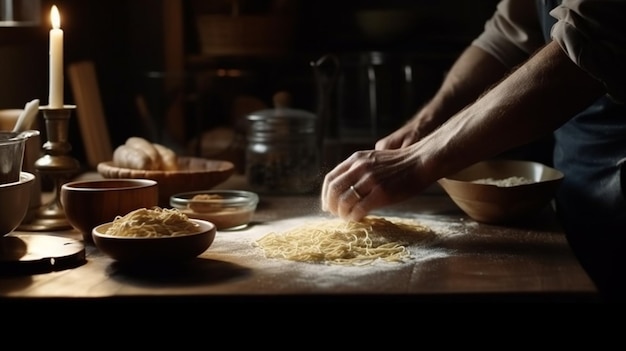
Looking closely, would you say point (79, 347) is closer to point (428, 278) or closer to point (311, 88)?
point (428, 278)

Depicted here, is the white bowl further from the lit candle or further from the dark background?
the dark background

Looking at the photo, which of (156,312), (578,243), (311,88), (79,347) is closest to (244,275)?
(156,312)

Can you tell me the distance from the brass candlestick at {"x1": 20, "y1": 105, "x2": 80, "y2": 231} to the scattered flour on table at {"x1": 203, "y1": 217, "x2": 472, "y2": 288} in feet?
1.07

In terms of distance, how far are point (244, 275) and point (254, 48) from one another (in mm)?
1680

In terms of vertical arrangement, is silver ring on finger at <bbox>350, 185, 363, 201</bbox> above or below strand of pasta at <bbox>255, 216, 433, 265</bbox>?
above

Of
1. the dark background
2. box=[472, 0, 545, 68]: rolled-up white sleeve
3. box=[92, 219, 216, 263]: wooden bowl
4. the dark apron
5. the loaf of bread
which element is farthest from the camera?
the dark background

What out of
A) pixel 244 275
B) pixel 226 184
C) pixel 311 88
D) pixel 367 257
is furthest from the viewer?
pixel 311 88

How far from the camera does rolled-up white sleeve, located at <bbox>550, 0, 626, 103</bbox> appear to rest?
5.01ft

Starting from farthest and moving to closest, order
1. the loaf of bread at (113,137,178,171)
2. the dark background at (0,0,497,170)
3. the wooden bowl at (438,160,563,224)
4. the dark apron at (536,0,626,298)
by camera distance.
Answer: the dark background at (0,0,497,170), the loaf of bread at (113,137,178,171), the dark apron at (536,0,626,298), the wooden bowl at (438,160,563,224)

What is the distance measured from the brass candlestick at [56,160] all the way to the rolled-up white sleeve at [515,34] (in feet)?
3.56

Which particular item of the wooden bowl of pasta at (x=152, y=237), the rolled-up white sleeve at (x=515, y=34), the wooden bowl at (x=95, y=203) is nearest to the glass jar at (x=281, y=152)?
the rolled-up white sleeve at (x=515, y=34)

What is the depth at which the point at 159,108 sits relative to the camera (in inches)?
114

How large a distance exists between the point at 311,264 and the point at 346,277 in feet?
0.34

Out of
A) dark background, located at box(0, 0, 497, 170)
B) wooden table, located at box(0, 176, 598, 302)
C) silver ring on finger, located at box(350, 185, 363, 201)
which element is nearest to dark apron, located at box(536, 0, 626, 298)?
wooden table, located at box(0, 176, 598, 302)
